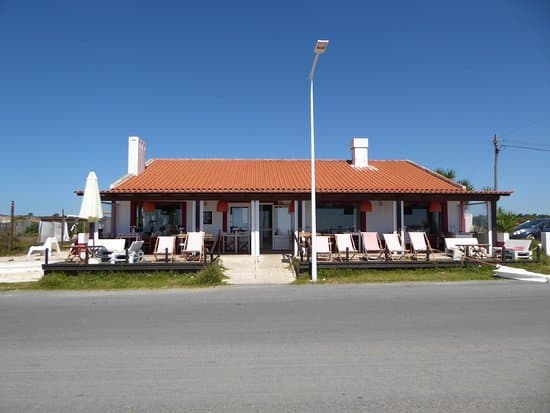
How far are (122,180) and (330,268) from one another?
1029 centimetres

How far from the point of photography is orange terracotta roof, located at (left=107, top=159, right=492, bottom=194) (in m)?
17.8

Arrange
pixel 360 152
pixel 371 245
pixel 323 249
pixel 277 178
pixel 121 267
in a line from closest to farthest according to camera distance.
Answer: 1. pixel 121 267
2. pixel 323 249
3. pixel 371 245
4. pixel 277 178
5. pixel 360 152

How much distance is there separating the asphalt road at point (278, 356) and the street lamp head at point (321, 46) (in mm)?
6424

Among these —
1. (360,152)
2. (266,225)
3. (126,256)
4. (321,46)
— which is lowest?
(126,256)

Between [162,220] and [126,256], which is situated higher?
[162,220]

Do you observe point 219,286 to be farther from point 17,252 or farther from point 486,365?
point 17,252

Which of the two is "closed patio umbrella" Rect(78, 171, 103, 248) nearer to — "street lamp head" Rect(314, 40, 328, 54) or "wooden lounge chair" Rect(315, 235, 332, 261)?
"wooden lounge chair" Rect(315, 235, 332, 261)

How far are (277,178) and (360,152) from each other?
5.39 m

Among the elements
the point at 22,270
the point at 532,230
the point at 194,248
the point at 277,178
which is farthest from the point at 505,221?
the point at 22,270

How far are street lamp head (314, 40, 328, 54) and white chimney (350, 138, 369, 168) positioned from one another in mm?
11670

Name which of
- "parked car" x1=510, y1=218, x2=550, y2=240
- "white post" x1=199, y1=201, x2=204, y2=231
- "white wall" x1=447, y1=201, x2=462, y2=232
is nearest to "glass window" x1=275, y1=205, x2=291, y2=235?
"white post" x1=199, y1=201, x2=204, y2=231

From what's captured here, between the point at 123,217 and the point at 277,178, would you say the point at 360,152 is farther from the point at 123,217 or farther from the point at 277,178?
the point at 123,217

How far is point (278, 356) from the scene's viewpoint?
5.23 m

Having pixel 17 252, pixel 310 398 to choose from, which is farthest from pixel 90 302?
pixel 17 252
